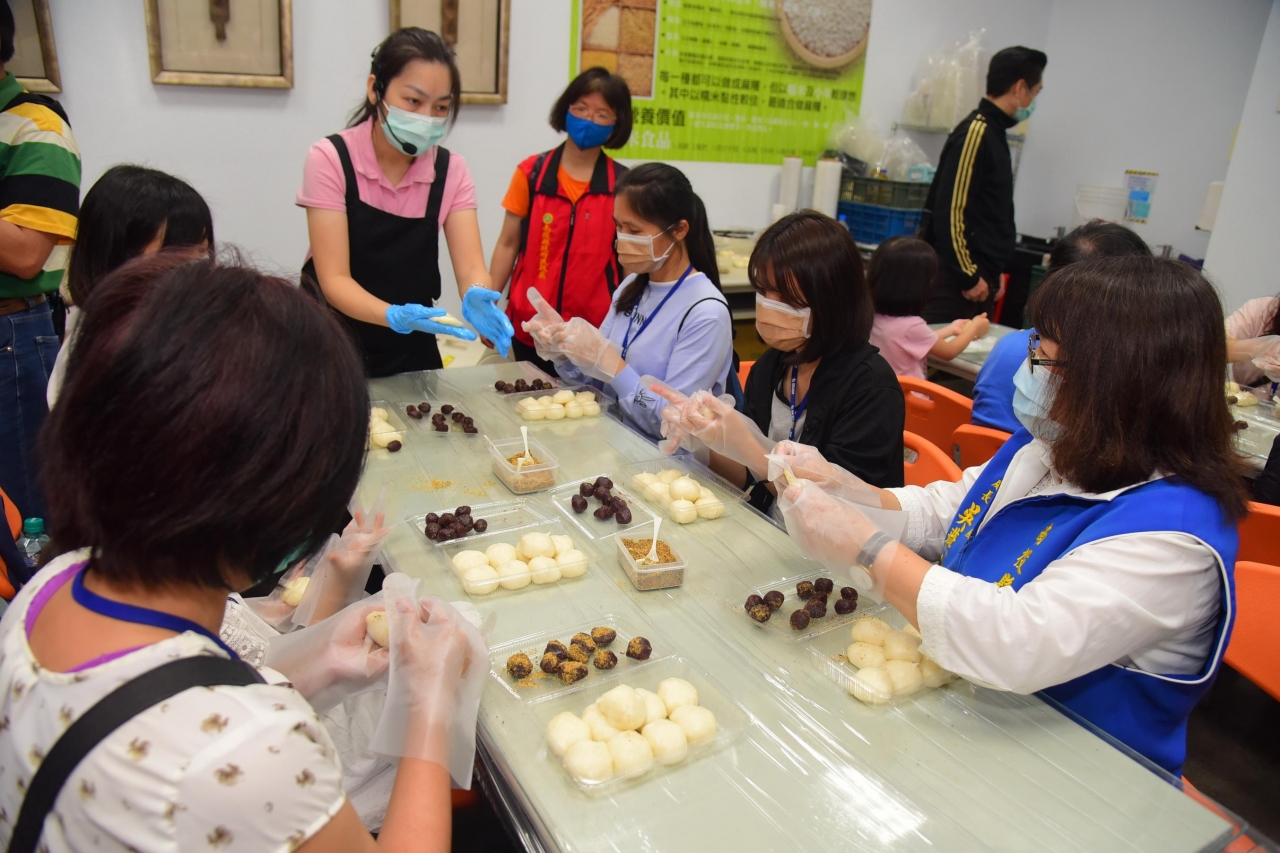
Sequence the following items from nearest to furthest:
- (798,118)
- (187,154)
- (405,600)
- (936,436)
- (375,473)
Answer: (405,600) < (375,473) < (936,436) < (187,154) < (798,118)

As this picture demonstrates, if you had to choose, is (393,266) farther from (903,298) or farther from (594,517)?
(903,298)

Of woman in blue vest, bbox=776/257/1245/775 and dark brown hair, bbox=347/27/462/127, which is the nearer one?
woman in blue vest, bbox=776/257/1245/775

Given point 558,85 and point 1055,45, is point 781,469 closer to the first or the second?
point 558,85

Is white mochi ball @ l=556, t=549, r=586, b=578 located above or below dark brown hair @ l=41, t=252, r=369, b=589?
below

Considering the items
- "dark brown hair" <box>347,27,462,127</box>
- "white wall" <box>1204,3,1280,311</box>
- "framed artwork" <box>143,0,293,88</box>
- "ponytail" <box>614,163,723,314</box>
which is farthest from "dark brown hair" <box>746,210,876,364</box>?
"white wall" <box>1204,3,1280,311</box>

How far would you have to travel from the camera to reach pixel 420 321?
257cm

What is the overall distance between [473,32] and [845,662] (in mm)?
4126

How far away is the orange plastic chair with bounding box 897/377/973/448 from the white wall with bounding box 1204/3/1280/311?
Answer: 2.94 metres

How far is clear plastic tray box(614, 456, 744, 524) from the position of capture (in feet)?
6.36

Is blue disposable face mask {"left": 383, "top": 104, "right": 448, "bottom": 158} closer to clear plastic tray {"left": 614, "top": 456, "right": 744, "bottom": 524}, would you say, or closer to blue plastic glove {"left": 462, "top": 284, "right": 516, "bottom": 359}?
blue plastic glove {"left": 462, "top": 284, "right": 516, "bottom": 359}

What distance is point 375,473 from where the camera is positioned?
81.3 inches

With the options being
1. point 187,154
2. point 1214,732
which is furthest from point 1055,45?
point 187,154

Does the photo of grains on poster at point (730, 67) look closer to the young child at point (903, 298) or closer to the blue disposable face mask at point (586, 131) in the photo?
the blue disposable face mask at point (586, 131)

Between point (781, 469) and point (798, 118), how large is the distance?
4703 millimetres
